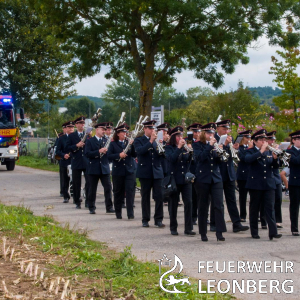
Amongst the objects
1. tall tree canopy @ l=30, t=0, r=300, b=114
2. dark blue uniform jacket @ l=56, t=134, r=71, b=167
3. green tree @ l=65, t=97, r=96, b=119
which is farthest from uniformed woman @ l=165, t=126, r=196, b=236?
green tree @ l=65, t=97, r=96, b=119

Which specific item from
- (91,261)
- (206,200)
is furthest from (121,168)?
(91,261)

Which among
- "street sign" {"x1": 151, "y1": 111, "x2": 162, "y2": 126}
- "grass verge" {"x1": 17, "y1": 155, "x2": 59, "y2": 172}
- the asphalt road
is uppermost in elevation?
"street sign" {"x1": 151, "y1": 111, "x2": 162, "y2": 126}

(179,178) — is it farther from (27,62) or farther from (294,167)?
(27,62)

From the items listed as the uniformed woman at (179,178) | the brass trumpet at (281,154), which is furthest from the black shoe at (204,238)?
the brass trumpet at (281,154)

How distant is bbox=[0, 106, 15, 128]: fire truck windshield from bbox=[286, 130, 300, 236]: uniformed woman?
17.9m

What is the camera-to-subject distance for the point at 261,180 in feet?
32.4

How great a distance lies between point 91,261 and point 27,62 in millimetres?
32848

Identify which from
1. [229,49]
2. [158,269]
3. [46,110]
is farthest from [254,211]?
[46,110]

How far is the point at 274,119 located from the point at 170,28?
6.35 meters

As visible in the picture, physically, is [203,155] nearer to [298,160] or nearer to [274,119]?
[298,160]

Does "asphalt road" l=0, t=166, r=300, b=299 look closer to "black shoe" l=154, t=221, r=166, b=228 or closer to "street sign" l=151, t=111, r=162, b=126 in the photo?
"black shoe" l=154, t=221, r=166, b=228

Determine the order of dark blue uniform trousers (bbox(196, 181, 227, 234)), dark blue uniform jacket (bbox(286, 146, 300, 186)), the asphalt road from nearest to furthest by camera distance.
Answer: the asphalt road
dark blue uniform trousers (bbox(196, 181, 227, 234))
dark blue uniform jacket (bbox(286, 146, 300, 186))

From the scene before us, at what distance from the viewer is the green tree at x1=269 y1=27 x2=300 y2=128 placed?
22.5m

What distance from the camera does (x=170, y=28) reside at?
64.3 feet
